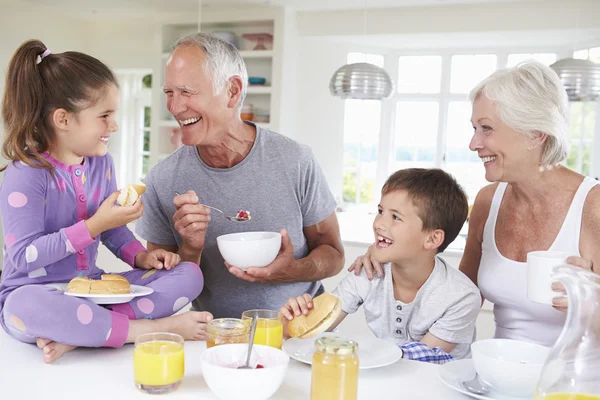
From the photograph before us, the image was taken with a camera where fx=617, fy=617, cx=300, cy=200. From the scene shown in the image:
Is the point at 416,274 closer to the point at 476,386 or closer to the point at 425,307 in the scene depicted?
the point at 425,307

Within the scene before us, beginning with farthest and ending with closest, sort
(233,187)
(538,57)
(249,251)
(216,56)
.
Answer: (538,57), (233,187), (216,56), (249,251)

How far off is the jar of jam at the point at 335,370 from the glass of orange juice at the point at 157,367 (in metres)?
0.27

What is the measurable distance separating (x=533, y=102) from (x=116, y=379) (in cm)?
129

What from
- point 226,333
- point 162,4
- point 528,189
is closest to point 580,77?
point 528,189

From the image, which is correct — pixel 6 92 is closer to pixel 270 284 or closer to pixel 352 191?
pixel 270 284

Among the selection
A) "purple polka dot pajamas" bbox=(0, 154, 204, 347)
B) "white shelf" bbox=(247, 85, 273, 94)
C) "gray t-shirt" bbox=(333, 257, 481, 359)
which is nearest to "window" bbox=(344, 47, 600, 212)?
"white shelf" bbox=(247, 85, 273, 94)

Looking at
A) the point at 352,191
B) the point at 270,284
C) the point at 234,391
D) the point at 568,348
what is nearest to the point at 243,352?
the point at 234,391

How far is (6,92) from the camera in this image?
5.58 feet

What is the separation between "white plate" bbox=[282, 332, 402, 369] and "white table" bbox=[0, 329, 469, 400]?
2 centimetres

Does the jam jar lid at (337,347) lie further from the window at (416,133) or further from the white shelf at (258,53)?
the window at (416,133)

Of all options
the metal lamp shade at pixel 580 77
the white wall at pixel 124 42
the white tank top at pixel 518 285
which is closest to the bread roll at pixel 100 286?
the white tank top at pixel 518 285

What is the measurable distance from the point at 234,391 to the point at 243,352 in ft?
0.37

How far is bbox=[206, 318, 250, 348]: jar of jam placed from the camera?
4.00 ft

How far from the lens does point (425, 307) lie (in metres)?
1.69
